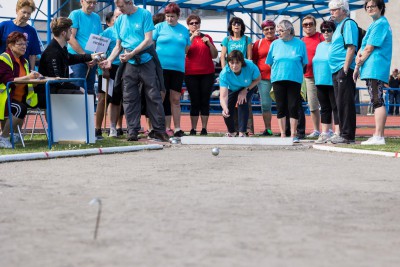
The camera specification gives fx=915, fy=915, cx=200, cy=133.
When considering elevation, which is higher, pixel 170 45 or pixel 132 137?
pixel 170 45

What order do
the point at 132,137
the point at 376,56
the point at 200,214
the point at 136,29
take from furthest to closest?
1. the point at 132,137
2. the point at 136,29
3. the point at 376,56
4. the point at 200,214

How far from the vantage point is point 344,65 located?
11.4 meters

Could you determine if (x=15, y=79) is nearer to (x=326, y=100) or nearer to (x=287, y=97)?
(x=287, y=97)

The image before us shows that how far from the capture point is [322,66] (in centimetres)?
1227

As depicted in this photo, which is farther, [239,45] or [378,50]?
[239,45]

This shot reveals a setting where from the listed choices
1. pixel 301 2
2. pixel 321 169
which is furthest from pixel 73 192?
pixel 301 2

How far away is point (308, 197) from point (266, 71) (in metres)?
→ 7.84

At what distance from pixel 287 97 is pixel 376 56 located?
1824 mm

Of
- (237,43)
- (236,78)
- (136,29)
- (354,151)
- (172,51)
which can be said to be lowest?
(354,151)

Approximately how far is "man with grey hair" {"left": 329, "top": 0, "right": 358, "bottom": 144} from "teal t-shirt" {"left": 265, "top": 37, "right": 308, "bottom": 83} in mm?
828

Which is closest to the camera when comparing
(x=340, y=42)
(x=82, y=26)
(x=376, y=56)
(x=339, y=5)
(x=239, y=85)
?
(x=376, y=56)

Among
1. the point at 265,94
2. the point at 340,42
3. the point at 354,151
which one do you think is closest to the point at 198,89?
the point at 265,94

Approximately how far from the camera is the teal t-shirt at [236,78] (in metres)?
12.6

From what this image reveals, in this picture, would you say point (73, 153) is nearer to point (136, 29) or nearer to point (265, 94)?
point (136, 29)
